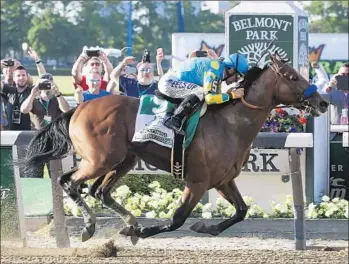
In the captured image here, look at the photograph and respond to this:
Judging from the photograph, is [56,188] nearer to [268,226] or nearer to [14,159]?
[14,159]

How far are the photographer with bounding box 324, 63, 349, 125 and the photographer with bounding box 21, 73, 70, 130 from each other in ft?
14.5

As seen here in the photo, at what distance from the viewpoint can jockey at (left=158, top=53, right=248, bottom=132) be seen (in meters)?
6.88

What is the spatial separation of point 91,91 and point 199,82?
183 cm

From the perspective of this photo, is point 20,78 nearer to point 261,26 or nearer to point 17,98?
point 17,98

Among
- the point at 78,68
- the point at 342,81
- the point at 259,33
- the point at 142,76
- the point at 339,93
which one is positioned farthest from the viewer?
the point at 339,93

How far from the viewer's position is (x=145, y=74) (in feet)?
28.6

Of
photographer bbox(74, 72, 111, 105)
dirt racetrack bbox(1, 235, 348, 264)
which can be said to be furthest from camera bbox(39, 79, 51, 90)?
dirt racetrack bbox(1, 235, 348, 264)

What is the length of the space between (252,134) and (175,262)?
129 cm

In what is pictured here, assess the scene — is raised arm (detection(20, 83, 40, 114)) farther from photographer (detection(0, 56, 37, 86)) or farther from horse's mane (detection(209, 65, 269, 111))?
horse's mane (detection(209, 65, 269, 111))

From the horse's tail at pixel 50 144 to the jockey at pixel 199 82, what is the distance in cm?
100

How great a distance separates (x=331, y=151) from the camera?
9336 mm

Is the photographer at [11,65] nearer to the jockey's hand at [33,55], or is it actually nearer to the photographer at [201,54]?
the jockey's hand at [33,55]

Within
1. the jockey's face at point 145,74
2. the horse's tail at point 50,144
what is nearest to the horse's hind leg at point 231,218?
the horse's tail at point 50,144

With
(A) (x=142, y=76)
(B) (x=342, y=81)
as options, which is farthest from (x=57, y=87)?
(B) (x=342, y=81)
